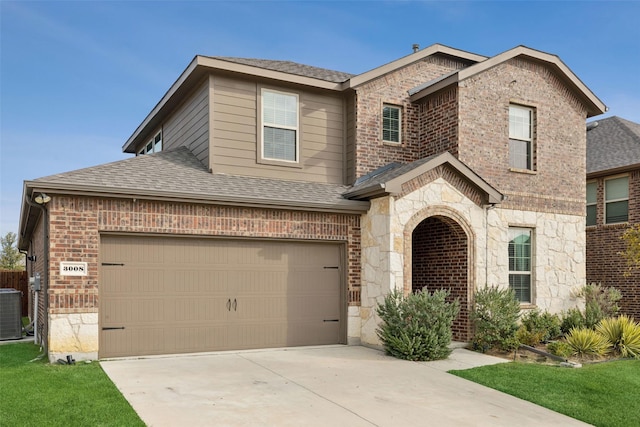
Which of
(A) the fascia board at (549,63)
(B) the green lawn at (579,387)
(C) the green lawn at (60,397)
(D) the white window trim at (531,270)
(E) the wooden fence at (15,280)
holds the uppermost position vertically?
(A) the fascia board at (549,63)

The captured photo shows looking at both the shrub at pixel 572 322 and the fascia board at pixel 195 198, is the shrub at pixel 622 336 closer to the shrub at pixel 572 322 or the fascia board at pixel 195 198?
the shrub at pixel 572 322

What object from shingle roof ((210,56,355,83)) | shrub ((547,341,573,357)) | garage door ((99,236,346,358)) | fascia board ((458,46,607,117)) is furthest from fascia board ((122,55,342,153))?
shrub ((547,341,573,357))

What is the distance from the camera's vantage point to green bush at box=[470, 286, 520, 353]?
1158cm

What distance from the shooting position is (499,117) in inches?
545

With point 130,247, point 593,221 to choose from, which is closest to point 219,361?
→ point 130,247

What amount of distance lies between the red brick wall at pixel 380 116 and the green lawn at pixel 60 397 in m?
7.48

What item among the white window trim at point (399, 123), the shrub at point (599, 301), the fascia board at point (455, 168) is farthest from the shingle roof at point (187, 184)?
the shrub at point (599, 301)

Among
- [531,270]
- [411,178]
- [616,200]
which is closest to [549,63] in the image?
[531,270]

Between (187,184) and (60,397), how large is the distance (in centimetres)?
489

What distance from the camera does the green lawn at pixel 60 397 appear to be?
250 inches

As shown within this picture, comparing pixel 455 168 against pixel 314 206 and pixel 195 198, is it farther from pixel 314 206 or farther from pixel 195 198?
→ pixel 195 198

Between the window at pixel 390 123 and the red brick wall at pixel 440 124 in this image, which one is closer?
the red brick wall at pixel 440 124

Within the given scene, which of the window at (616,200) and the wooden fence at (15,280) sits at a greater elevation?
the window at (616,200)

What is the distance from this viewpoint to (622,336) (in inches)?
472
